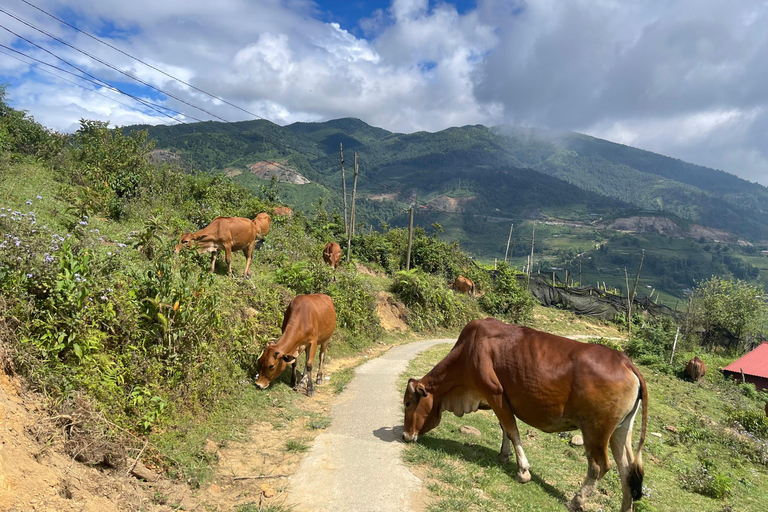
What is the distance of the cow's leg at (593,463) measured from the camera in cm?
564

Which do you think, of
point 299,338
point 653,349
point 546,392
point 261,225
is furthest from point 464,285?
point 546,392

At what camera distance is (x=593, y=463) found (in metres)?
5.73

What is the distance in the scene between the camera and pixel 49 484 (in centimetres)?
366

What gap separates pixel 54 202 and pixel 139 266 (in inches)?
259

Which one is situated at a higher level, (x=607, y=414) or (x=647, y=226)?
(x=647, y=226)

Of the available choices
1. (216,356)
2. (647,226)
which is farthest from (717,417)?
(647,226)

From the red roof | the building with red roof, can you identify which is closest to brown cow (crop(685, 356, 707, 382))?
the building with red roof

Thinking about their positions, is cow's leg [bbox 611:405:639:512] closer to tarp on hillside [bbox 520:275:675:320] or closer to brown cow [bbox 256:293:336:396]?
brown cow [bbox 256:293:336:396]

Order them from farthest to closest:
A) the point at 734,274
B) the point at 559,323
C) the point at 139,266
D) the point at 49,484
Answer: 1. the point at 734,274
2. the point at 559,323
3. the point at 139,266
4. the point at 49,484

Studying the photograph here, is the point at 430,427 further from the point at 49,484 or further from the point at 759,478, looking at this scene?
the point at 759,478

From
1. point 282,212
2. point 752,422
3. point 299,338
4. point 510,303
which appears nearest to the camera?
point 299,338

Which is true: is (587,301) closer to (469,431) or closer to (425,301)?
(425,301)

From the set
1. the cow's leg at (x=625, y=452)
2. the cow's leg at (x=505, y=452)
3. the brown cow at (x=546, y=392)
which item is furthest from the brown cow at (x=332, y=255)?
the cow's leg at (x=625, y=452)

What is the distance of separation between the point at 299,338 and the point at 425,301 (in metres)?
12.9
